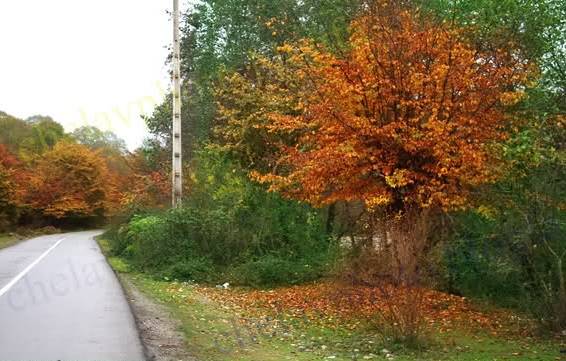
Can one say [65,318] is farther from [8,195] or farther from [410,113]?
[8,195]

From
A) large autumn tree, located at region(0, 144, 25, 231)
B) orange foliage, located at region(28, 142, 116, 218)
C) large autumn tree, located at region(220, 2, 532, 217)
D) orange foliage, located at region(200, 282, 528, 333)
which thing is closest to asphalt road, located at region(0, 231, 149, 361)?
orange foliage, located at region(200, 282, 528, 333)

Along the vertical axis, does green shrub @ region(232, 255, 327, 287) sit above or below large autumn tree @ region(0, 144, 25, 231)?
below

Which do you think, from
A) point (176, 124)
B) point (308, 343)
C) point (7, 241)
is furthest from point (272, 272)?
point (7, 241)

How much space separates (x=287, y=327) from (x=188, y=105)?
2048cm

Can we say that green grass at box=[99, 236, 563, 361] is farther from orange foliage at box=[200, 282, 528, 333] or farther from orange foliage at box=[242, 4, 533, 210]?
orange foliage at box=[242, 4, 533, 210]

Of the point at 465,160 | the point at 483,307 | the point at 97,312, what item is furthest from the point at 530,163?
the point at 97,312

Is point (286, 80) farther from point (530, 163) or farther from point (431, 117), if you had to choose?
point (530, 163)

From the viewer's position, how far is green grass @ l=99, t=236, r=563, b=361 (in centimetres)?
899

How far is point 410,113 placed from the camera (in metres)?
13.5

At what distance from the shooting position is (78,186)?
6975 cm

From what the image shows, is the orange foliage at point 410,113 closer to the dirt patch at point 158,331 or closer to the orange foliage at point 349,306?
the orange foliage at point 349,306

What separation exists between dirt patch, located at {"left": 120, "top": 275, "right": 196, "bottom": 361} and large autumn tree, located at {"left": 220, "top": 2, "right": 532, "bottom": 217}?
460 cm

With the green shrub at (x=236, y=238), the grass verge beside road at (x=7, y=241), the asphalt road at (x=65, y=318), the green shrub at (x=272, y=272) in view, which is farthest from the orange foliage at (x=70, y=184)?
the green shrub at (x=272, y=272)

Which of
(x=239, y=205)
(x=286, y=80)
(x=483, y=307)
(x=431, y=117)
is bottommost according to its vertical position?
(x=483, y=307)
